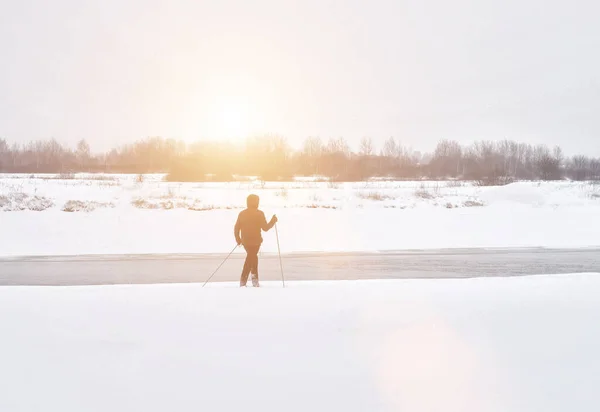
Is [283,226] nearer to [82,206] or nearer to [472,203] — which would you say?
[82,206]

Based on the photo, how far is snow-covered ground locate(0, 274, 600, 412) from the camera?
497 cm

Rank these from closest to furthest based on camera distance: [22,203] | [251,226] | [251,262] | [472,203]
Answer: [251,226] → [251,262] → [22,203] → [472,203]

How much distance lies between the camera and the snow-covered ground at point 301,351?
4.97 m

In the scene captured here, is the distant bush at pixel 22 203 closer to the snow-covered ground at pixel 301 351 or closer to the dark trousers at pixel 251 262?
the snow-covered ground at pixel 301 351

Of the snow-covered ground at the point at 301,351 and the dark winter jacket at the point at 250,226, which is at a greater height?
the dark winter jacket at the point at 250,226

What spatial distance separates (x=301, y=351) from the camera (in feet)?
19.2

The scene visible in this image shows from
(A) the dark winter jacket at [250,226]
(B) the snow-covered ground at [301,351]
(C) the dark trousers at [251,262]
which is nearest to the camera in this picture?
(B) the snow-covered ground at [301,351]

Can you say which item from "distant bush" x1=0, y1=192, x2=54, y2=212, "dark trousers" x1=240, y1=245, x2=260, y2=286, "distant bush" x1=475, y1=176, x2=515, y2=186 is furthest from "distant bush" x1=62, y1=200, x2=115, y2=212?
"distant bush" x1=475, y1=176, x2=515, y2=186

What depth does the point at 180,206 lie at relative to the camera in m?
27.1

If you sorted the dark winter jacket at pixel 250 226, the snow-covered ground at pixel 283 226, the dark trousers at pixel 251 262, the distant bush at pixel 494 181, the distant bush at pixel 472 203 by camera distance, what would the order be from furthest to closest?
the distant bush at pixel 494 181
the distant bush at pixel 472 203
the snow-covered ground at pixel 283 226
the dark trousers at pixel 251 262
the dark winter jacket at pixel 250 226

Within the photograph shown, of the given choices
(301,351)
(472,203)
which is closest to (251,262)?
A: (301,351)

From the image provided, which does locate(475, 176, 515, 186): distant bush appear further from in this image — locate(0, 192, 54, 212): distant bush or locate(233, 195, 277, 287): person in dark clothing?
locate(233, 195, 277, 287): person in dark clothing

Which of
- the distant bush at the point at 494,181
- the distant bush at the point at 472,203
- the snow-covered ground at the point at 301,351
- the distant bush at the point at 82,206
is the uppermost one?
the distant bush at the point at 494,181

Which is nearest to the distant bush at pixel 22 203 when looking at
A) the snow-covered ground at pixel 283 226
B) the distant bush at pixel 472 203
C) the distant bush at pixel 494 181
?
the snow-covered ground at pixel 283 226
